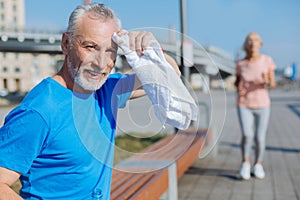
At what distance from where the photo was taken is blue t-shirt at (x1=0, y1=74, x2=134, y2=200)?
137cm

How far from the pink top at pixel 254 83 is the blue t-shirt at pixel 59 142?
12.6 feet

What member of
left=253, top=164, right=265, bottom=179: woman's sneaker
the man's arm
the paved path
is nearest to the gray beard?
the man's arm

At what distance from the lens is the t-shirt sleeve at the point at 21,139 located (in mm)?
1354

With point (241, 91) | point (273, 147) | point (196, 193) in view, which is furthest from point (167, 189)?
point (273, 147)

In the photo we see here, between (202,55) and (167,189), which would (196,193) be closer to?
(167,189)

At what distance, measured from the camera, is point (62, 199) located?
156cm

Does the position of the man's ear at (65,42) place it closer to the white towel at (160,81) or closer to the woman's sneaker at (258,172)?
the white towel at (160,81)

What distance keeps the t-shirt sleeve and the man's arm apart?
18 millimetres

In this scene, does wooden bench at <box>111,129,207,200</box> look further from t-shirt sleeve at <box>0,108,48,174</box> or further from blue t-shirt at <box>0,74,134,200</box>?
t-shirt sleeve at <box>0,108,48,174</box>

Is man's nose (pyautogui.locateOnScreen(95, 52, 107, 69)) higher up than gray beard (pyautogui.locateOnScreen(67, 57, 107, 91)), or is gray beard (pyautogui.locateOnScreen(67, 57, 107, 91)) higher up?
man's nose (pyautogui.locateOnScreen(95, 52, 107, 69))

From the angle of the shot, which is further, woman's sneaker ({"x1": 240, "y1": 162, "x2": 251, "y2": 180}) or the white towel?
woman's sneaker ({"x1": 240, "y1": 162, "x2": 251, "y2": 180})

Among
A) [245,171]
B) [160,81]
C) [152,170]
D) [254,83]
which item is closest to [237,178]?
[245,171]

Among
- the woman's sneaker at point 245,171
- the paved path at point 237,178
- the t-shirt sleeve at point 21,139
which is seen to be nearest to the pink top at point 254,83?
the woman's sneaker at point 245,171

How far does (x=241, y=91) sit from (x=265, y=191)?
128 cm
